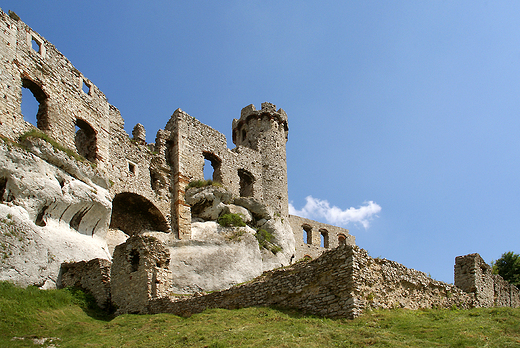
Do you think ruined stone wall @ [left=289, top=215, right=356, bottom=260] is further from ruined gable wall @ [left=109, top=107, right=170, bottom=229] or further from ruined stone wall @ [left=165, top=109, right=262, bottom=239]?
ruined gable wall @ [left=109, top=107, right=170, bottom=229]

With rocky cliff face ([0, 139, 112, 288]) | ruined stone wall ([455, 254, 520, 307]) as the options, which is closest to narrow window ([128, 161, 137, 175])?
rocky cliff face ([0, 139, 112, 288])

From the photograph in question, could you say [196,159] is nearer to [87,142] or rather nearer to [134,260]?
[87,142]

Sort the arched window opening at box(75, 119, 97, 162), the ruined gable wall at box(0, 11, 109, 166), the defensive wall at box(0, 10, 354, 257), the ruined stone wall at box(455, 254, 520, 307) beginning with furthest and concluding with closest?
the arched window opening at box(75, 119, 97, 162) → the defensive wall at box(0, 10, 354, 257) → the ruined stone wall at box(455, 254, 520, 307) → the ruined gable wall at box(0, 11, 109, 166)

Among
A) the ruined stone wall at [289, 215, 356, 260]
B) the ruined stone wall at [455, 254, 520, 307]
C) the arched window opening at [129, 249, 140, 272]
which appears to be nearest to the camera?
the arched window opening at [129, 249, 140, 272]

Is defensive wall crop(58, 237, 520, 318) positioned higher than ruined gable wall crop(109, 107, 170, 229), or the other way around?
ruined gable wall crop(109, 107, 170, 229)

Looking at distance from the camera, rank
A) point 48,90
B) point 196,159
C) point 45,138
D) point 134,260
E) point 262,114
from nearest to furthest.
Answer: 1. point 134,260
2. point 45,138
3. point 48,90
4. point 196,159
5. point 262,114

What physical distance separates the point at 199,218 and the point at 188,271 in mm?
5942

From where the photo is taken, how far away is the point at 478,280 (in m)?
20.2

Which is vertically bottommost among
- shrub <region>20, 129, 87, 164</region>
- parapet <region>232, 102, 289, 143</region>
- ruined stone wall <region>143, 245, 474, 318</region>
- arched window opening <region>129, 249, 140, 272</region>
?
Answer: ruined stone wall <region>143, 245, 474, 318</region>

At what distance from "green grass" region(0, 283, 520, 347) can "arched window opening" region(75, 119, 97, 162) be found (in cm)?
978

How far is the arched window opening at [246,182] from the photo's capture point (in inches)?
1369

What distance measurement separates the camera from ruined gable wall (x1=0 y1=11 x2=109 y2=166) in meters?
19.8

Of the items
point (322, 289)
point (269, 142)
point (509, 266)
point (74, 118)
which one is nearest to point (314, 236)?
point (269, 142)

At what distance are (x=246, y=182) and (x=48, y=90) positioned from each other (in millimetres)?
16340
